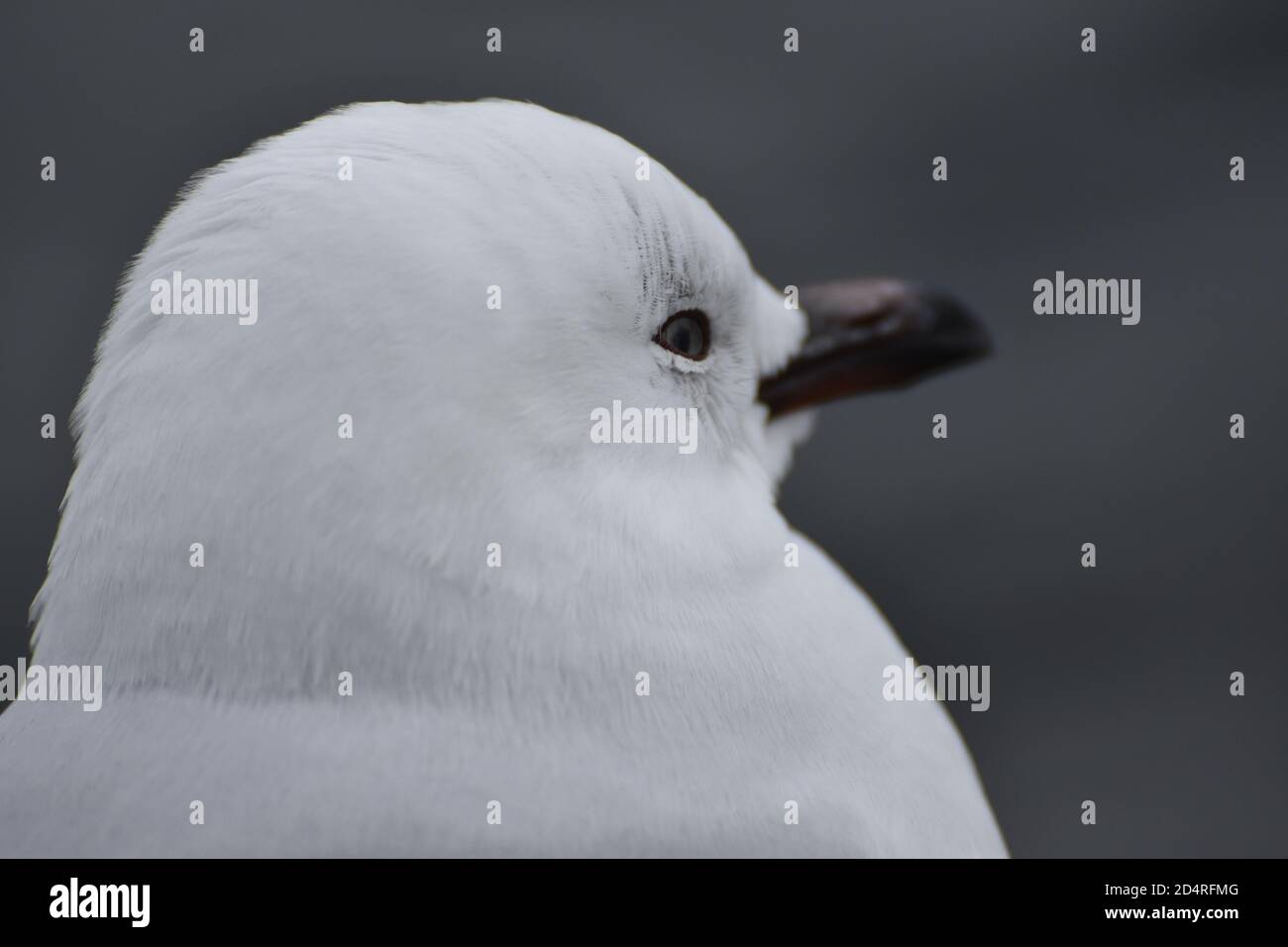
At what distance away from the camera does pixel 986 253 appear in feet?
14.8

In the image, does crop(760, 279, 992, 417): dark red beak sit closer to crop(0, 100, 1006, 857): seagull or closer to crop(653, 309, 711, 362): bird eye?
crop(653, 309, 711, 362): bird eye

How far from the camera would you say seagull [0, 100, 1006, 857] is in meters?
1.35

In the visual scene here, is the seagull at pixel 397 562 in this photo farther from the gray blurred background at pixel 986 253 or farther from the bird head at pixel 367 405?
the gray blurred background at pixel 986 253

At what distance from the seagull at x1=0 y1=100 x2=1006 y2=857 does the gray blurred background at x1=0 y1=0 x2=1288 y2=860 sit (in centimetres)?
252

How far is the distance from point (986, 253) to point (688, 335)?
9.91ft

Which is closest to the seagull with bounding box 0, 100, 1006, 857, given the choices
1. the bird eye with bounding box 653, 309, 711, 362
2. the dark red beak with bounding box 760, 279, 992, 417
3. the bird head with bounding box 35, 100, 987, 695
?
the bird head with bounding box 35, 100, 987, 695

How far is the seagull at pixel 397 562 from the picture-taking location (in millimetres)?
1351

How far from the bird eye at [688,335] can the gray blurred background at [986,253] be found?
7.59 feet

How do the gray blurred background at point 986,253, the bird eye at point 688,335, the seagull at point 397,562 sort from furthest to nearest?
1. the gray blurred background at point 986,253
2. the bird eye at point 688,335
3. the seagull at point 397,562

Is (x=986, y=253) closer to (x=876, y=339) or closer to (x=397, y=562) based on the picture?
(x=876, y=339)

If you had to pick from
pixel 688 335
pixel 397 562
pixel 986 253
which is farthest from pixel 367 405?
pixel 986 253

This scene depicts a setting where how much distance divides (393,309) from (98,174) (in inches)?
119

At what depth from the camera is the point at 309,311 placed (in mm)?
1365

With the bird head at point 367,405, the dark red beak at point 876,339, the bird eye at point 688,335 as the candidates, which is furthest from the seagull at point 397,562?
the dark red beak at point 876,339
